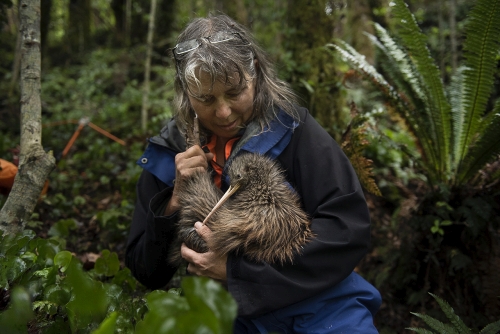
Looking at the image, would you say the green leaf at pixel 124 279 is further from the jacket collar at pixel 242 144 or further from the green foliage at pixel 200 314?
the green foliage at pixel 200 314

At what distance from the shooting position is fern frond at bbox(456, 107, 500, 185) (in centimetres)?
291

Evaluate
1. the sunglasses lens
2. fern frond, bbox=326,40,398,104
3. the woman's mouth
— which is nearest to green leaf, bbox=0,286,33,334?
the woman's mouth

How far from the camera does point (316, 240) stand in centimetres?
217

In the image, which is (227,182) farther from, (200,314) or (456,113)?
(456,113)

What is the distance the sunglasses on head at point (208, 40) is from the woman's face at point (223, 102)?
0.66 ft

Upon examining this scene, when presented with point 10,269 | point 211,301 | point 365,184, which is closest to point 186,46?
point 10,269

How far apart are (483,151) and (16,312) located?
118 inches

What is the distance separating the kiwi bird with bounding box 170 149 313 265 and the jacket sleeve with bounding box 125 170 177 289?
12cm

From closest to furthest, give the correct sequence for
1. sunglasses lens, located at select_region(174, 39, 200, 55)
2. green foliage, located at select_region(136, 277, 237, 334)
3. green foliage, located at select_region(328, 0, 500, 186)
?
green foliage, located at select_region(136, 277, 237, 334), sunglasses lens, located at select_region(174, 39, 200, 55), green foliage, located at select_region(328, 0, 500, 186)

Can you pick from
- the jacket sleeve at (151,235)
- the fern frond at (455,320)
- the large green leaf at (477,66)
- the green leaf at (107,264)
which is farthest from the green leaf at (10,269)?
the large green leaf at (477,66)

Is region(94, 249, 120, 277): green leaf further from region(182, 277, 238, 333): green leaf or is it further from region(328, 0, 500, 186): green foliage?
region(328, 0, 500, 186): green foliage

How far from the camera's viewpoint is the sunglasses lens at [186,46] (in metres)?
2.30

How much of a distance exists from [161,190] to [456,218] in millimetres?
2255

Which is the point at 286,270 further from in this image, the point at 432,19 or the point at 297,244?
the point at 432,19
